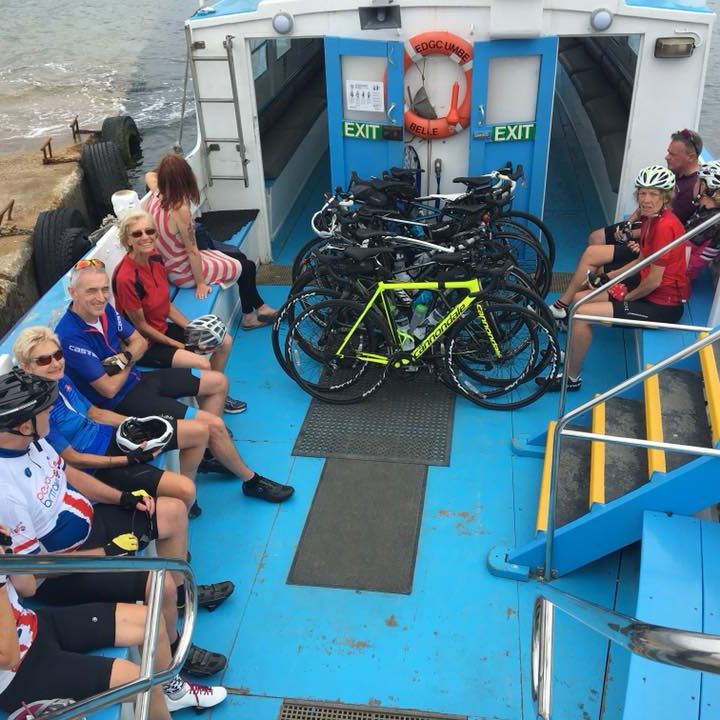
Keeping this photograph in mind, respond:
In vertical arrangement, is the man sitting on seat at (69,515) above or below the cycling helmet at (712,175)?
below

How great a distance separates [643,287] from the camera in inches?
177

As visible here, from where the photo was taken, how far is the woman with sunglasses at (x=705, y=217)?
14.6 ft

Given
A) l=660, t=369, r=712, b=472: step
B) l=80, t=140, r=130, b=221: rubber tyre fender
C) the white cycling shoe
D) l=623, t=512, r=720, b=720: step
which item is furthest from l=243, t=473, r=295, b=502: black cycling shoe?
l=80, t=140, r=130, b=221: rubber tyre fender

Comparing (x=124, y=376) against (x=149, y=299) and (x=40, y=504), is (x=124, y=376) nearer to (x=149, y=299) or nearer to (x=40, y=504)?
(x=149, y=299)

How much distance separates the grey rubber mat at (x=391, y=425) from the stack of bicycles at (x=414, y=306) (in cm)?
11

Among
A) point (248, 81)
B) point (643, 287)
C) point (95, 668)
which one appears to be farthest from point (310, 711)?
point (248, 81)

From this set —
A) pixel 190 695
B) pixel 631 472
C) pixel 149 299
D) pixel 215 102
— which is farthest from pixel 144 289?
pixel 631 472

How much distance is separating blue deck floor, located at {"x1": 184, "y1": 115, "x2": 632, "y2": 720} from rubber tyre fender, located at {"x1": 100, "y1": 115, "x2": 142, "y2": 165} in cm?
858

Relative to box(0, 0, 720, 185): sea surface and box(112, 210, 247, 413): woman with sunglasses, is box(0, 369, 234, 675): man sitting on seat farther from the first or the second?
box(0, 0, 720, 185): sea surface

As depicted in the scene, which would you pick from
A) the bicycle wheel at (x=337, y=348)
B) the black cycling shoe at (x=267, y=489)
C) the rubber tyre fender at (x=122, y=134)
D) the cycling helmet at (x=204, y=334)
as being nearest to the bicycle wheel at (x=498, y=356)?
the bicycle wheel at (x=337, y=348)

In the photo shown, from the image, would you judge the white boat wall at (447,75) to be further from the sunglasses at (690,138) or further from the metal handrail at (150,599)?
the metal handrail at (150,599)

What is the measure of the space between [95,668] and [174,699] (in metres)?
0.66

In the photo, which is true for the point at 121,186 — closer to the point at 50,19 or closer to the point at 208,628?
the point at 208,628

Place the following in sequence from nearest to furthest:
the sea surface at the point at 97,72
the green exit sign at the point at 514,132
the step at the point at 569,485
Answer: the step at the point at 569,485, the green exit sign at the point at 514,132, the sea surface at the point at 97,72
